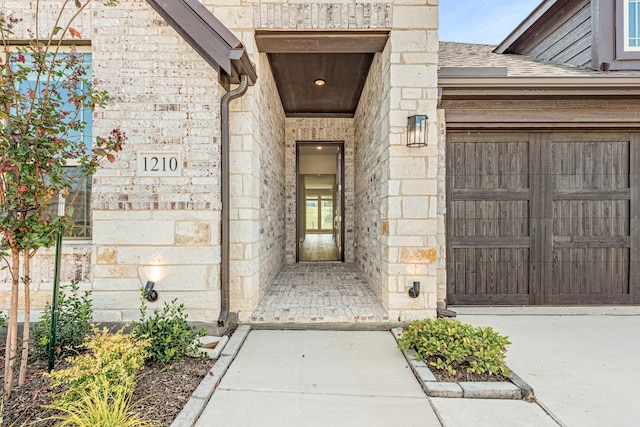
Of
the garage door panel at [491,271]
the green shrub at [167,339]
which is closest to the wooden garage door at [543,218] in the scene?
the garage door panel at [491,271]

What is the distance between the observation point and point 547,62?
14.3 ft

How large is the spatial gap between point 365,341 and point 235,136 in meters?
2.34

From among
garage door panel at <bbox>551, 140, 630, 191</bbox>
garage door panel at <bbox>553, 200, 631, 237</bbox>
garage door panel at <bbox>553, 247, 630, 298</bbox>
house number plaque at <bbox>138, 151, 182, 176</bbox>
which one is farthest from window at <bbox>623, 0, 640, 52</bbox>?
house number plaque at <bbox>138, 151, 182, 176</bbox>

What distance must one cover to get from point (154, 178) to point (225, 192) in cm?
67

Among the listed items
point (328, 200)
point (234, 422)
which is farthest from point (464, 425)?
point (328, 200)

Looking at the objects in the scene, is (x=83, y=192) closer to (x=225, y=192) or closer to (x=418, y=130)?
(x=225, y=192)

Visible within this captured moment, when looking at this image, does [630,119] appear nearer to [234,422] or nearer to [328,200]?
[234,422]

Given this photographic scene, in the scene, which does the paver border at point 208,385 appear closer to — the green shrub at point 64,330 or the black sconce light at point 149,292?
the black sconce light at point 149,292

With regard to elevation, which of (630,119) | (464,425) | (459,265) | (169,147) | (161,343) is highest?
(630,119)

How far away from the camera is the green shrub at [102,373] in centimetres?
174

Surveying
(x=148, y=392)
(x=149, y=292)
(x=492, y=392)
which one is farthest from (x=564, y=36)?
(x=148, y=392)

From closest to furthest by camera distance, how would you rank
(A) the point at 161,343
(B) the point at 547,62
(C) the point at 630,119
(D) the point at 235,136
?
(A) the point at 161,343 < (D) the point at 235,136 < (C) the point at 630,119 < (B) the point at 547,62

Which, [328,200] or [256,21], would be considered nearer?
[256,21]

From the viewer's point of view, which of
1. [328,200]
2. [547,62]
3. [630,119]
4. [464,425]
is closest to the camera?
[464,425]
